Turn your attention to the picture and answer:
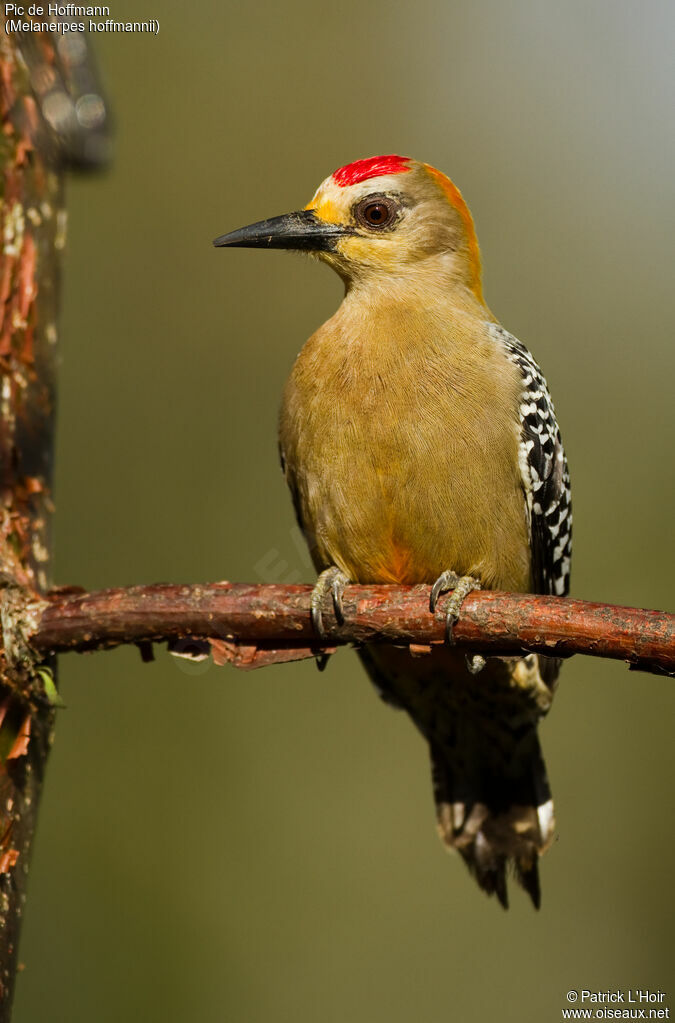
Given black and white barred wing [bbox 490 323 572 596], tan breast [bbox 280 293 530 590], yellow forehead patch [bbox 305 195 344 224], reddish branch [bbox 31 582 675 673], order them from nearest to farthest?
reddish branch [bbox 31 582 675 673] → tan breast [bbox 280 293 530 590] → black and white barred wing [bbox 490 323 572 596] → yellow forehead patch [bbox 305 195 344 224]

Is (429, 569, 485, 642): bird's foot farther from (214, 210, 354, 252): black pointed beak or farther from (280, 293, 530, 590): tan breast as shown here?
(214, 210, 354, 252): black pointed beak

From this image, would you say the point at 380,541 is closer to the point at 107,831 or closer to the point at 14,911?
the point at 14,911

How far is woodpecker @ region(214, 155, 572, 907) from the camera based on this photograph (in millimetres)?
4961

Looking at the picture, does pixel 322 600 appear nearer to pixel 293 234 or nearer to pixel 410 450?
pixel 410 450

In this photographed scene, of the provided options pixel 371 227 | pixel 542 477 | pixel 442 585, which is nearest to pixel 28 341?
pixel 371 227

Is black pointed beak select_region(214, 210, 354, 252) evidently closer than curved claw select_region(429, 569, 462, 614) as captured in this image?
No

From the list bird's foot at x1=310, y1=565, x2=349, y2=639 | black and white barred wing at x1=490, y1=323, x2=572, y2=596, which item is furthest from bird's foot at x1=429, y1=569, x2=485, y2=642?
black and white barred wing at x1=490, y1=323, x2=572, y2=596

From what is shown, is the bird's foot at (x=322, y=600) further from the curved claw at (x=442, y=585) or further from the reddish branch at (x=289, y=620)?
the curved claw at (x=442, y=585)

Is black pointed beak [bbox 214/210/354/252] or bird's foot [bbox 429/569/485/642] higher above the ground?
black pointed beak [bbox 214/210/354/252]

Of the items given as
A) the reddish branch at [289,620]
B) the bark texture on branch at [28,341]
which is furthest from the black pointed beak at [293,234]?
the reddish branch at [289,620]

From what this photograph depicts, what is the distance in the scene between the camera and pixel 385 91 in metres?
11.6

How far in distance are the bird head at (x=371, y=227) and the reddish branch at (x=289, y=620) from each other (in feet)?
6.55

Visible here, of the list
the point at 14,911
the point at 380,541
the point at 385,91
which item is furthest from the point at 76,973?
the point at 385,91

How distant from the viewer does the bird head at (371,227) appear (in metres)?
5.55
